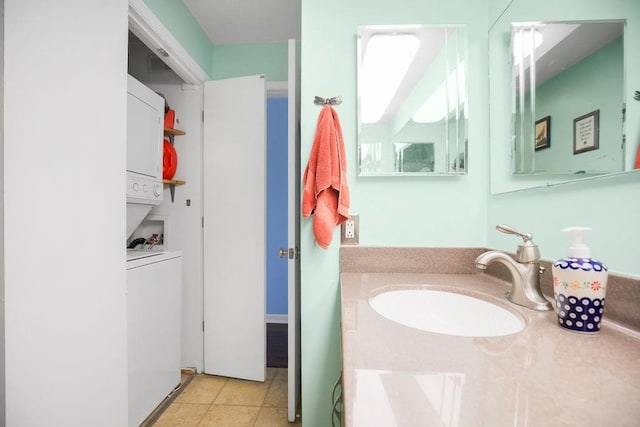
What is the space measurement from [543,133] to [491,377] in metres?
0.87

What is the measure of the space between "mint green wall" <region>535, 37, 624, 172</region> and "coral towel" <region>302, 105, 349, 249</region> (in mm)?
705

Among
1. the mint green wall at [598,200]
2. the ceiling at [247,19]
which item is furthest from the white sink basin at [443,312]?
the ceiling at [247,19]

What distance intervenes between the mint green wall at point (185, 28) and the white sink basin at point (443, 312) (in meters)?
1.85

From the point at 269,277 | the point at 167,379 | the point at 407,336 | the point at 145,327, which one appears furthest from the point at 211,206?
the point at 407,336

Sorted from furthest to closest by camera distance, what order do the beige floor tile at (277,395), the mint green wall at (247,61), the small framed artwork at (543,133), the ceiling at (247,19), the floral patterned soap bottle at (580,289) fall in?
the mint green wall at (247,61), the ceiling at (247,19), the beige floor tile at (277,395), the small framed artwork at (543,133), the floral patterned soap bottle at (580,289)

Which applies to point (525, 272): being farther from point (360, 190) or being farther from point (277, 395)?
point (277, 395)

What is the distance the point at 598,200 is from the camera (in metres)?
0.69

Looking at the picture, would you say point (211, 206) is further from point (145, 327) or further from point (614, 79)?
point (614, 79)

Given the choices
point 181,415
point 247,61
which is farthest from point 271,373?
point 247,61

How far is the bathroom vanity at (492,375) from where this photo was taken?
12.7 inches

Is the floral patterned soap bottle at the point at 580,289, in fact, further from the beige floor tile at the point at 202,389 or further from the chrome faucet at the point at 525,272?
the beige floor tile at the point at 202,389

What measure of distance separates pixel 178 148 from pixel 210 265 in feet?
2.92

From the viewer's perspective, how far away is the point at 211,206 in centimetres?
192

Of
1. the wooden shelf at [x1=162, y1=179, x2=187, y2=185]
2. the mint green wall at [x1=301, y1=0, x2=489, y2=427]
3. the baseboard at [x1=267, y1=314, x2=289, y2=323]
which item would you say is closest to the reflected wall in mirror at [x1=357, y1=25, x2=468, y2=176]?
the mint green wall at [x1=301, y1=0, x2=489, y2=427]
